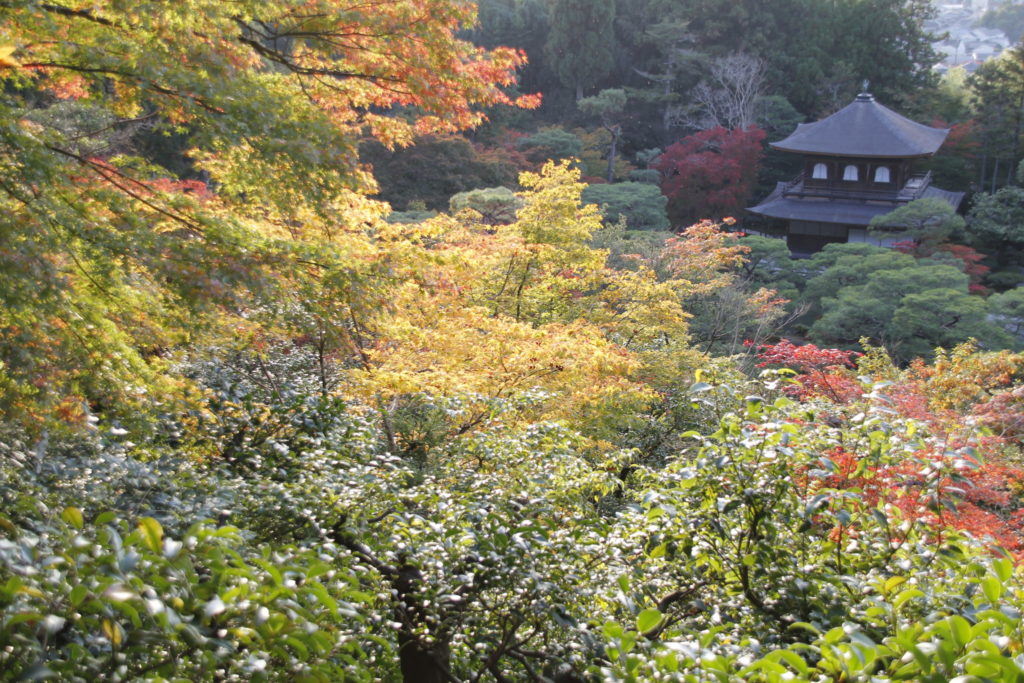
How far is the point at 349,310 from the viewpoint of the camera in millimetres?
4391

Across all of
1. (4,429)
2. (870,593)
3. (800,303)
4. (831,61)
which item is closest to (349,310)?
(4,429)

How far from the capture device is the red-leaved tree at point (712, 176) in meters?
25.1

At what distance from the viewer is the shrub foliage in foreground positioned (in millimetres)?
1506

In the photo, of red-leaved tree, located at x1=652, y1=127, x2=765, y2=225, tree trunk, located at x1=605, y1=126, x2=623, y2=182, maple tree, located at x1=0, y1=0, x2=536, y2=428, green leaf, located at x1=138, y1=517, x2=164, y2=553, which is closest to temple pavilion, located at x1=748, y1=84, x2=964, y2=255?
red-leaved tree, located at x1=652, y1=127, x2=765, y2=225

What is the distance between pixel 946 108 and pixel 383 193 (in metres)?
22.0

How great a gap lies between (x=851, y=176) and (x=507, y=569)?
81.5 ft

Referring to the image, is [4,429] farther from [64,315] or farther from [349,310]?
[349,310]

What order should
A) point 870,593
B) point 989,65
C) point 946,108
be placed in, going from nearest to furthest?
point 870,593 < point 989,65 < point 946,108

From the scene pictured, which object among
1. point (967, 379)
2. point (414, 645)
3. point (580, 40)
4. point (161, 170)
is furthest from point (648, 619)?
point (580, 40)

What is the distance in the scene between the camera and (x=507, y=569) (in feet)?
8.85

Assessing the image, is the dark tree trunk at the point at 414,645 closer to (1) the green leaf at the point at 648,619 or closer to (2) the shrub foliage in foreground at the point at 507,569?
(2) the shrub foliage in foreground at the point at 507,569

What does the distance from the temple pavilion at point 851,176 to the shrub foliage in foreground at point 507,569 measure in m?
22.1

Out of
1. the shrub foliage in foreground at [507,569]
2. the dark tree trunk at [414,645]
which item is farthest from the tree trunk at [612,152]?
the dark tree trunk at [414,645]

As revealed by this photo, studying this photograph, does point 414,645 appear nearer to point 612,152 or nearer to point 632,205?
point 632,205
